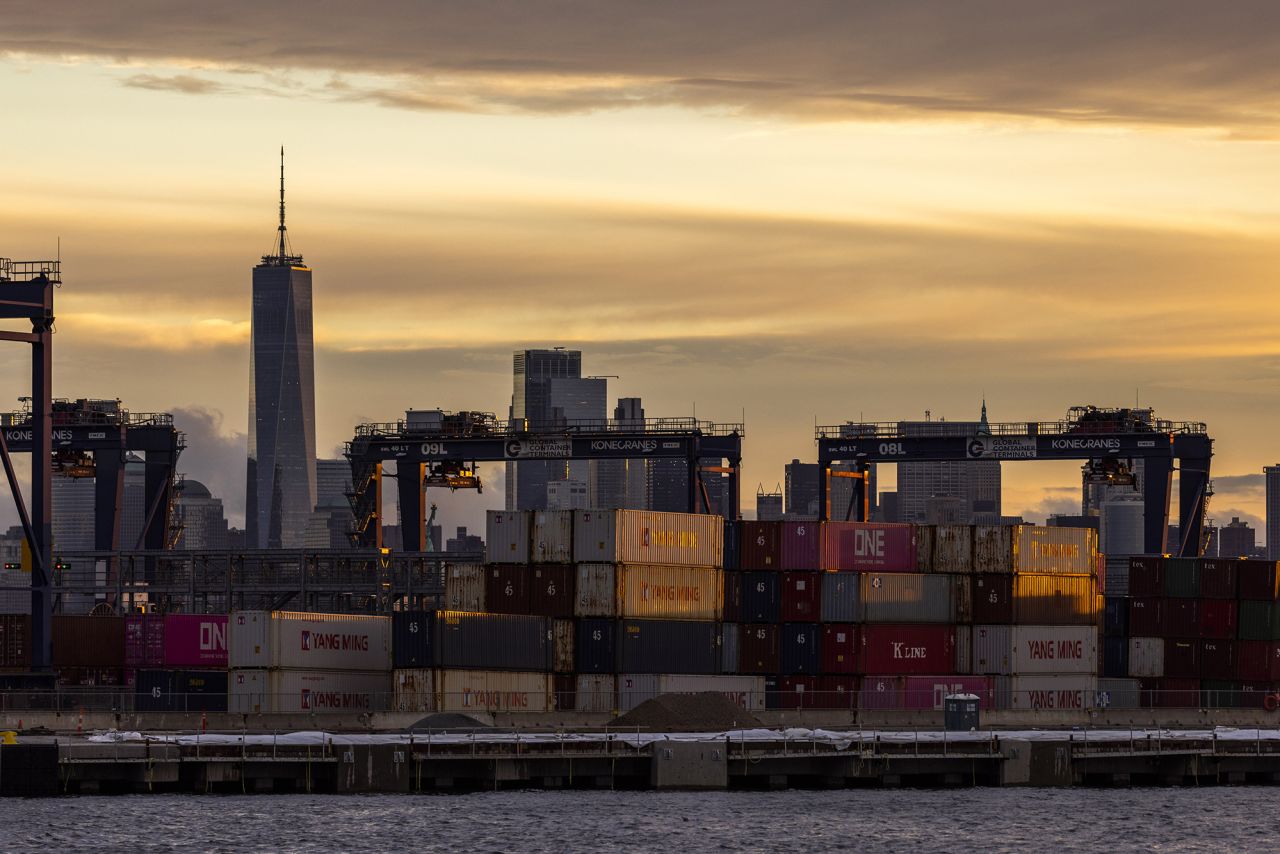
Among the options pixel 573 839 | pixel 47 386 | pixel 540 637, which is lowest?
pixel 573 839

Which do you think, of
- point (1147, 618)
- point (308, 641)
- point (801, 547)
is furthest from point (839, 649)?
point (308, 641)

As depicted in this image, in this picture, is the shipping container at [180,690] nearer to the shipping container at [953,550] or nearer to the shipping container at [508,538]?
the shipping container at [508,538]

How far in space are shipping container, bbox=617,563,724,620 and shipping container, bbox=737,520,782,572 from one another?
127 cm

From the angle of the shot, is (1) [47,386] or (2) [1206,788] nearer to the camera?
(2) [1206,788]

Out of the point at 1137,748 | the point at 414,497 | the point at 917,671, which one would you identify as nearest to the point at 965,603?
the point at 917,671

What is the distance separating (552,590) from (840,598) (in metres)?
12.5

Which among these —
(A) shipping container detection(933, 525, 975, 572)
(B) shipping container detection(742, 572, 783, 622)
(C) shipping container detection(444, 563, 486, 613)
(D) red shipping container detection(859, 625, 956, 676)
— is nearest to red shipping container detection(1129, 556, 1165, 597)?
(A) shipping container detection(933, 525, 975, 572)

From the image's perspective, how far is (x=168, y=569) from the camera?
14600cm

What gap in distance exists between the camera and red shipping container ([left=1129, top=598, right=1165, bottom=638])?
111875 millimetres

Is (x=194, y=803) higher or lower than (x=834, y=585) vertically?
lower

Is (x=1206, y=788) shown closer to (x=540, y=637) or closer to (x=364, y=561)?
(x=540, y=637)

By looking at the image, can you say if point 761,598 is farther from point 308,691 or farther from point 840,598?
point 308,691

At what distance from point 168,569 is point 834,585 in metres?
59.5

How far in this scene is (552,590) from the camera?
313ft
